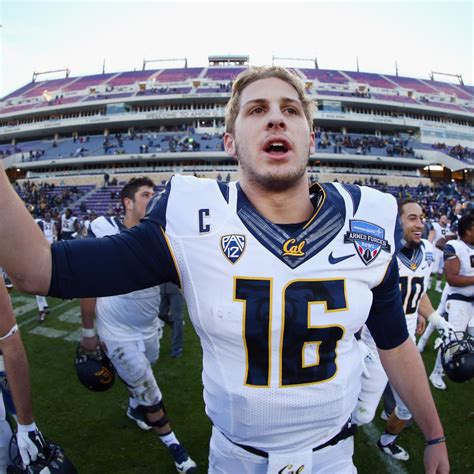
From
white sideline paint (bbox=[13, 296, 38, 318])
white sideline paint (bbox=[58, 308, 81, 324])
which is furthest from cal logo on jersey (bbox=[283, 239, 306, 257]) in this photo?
white sideline paint (bbox=[13, 296, 38, 318])

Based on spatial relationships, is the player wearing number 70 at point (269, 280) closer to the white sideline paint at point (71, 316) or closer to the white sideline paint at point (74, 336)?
the white sideline paint at point (74, 336)

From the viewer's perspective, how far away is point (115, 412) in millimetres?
4012

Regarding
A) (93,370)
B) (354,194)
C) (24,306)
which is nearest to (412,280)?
(354,194)

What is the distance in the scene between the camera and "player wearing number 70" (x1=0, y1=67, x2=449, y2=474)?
1.34m

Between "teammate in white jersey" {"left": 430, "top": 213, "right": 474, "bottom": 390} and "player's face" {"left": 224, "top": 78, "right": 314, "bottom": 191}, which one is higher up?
"player's face" {"left": 224, "top": 78, "right": 314, "bottom": 191}

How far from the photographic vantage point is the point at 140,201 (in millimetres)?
3486

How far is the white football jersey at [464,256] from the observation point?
4383mm

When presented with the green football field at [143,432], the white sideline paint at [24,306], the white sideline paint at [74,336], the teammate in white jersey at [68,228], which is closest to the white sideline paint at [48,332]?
the white sideline paint at [74,336]

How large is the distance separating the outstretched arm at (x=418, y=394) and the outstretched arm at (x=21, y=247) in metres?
1.55

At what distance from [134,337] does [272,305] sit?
2316mm

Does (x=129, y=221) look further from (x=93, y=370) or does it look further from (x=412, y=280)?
(x=412, y=280)

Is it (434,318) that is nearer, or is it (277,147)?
(277,147)

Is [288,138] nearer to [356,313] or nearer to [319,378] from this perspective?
[356,313]

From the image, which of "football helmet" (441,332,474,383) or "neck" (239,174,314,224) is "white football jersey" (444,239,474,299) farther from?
"neck" (239,174,314,224)
